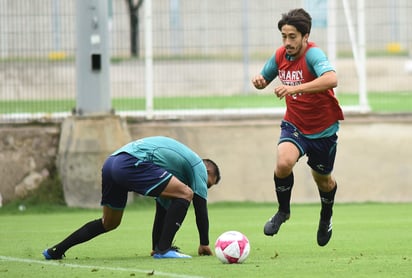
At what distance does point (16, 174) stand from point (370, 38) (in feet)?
20.2

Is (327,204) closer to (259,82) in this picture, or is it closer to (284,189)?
(284,189)

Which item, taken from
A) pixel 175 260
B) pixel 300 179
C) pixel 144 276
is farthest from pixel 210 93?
pixel 144 276

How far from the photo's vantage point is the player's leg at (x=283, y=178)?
10.6 m

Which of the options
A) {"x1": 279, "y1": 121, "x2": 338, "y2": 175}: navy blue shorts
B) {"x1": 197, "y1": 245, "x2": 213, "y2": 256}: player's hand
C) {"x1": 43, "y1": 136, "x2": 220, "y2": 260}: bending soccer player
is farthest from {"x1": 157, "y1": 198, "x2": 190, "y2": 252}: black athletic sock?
{"x1": 279, "y1": 121, "x2": 338, "y2": 175}: navy blue shorts

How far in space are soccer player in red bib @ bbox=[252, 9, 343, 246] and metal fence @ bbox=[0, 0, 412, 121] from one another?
694 cm

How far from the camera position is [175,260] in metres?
9.91

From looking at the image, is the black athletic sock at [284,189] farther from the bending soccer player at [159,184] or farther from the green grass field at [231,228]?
the bending soccer player at [159,184]

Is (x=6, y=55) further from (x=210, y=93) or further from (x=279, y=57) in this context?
(x=279, y=57)

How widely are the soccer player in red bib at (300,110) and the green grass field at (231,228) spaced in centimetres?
73

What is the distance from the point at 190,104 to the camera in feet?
58.8

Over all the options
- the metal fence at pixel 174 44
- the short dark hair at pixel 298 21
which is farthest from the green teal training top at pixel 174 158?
the metal fence at pixel 174 44

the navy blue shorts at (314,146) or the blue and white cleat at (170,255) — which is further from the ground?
the navy blue shorts at (314,146)

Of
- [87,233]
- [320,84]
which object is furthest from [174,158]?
[320,84]

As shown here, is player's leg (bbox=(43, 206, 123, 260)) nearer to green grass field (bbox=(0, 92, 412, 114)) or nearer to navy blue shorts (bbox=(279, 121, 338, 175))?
navy blue shorts (bbox=(279, 121, 338, 175))
